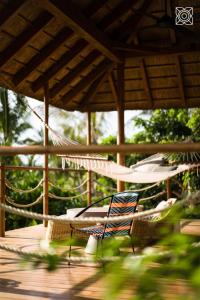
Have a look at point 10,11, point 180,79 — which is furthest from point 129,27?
point 10,11

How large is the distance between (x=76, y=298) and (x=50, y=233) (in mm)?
2080

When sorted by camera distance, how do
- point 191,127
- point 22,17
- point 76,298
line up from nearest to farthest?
point 76,298
point 22,17
point 191,127

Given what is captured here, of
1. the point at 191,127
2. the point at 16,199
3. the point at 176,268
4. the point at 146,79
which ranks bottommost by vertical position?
the point at 16,199

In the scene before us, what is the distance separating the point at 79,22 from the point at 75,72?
1835 mm

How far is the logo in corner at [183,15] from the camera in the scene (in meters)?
6.12

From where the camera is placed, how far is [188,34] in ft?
19.0

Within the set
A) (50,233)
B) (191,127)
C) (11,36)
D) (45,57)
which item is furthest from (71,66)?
(191,127)

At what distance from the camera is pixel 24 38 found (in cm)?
522

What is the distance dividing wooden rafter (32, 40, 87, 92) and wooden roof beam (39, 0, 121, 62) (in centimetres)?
→ 38

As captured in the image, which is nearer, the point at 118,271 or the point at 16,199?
the point at 118,271

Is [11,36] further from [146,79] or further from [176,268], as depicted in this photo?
[176,268]

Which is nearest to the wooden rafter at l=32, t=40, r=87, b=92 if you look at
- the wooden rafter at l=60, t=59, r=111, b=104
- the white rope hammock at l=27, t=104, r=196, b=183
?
the wooden rafter at l=60, t=59, r=111, b=104

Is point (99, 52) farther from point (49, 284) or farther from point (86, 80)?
point (49, 284)

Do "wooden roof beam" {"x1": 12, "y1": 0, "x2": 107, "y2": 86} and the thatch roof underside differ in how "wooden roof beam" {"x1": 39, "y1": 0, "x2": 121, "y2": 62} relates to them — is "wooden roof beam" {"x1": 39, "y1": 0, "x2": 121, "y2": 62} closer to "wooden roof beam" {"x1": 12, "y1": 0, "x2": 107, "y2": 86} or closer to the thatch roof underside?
the thatch roof underside
